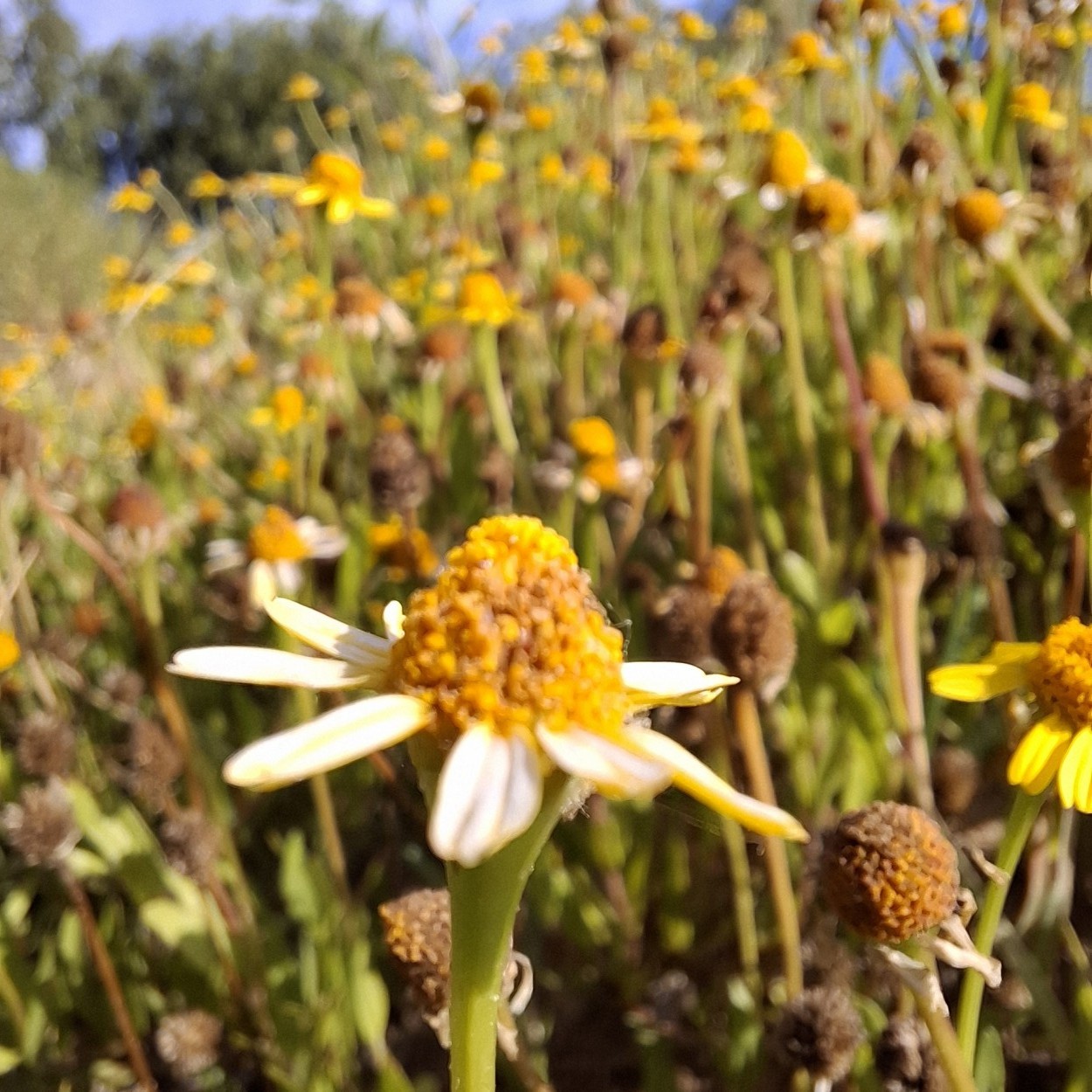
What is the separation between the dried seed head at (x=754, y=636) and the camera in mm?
740

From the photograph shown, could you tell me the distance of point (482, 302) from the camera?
1.47m

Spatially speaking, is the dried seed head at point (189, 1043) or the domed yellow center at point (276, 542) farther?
the domed yellow center at point (276, 542)

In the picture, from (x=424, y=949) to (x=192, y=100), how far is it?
13188 mm

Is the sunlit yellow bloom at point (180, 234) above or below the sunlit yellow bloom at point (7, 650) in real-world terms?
above

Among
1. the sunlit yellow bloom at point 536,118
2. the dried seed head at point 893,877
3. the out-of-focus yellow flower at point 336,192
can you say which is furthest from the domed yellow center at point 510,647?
the sunlit yellow bloom at point 536,118

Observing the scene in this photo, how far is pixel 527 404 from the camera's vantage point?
5.33 feet

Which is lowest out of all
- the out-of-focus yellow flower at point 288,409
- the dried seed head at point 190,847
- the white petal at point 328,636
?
the dried seed head at point 190,847

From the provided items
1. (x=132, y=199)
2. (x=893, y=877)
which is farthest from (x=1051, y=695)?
(x=132, y=199)

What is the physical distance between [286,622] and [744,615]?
0.39m

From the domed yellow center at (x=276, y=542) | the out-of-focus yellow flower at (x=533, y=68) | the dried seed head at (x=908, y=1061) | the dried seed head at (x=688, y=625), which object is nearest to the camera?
the dried seed head at (x=908, y=1061)

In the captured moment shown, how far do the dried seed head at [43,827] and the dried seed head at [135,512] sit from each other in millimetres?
334

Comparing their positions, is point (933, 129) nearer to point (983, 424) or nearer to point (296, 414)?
point (983, 424)

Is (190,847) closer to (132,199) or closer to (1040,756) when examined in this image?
(1040,756)

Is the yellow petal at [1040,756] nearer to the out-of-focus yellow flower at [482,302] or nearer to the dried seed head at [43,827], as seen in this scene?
the dried seed head at [43,827]
